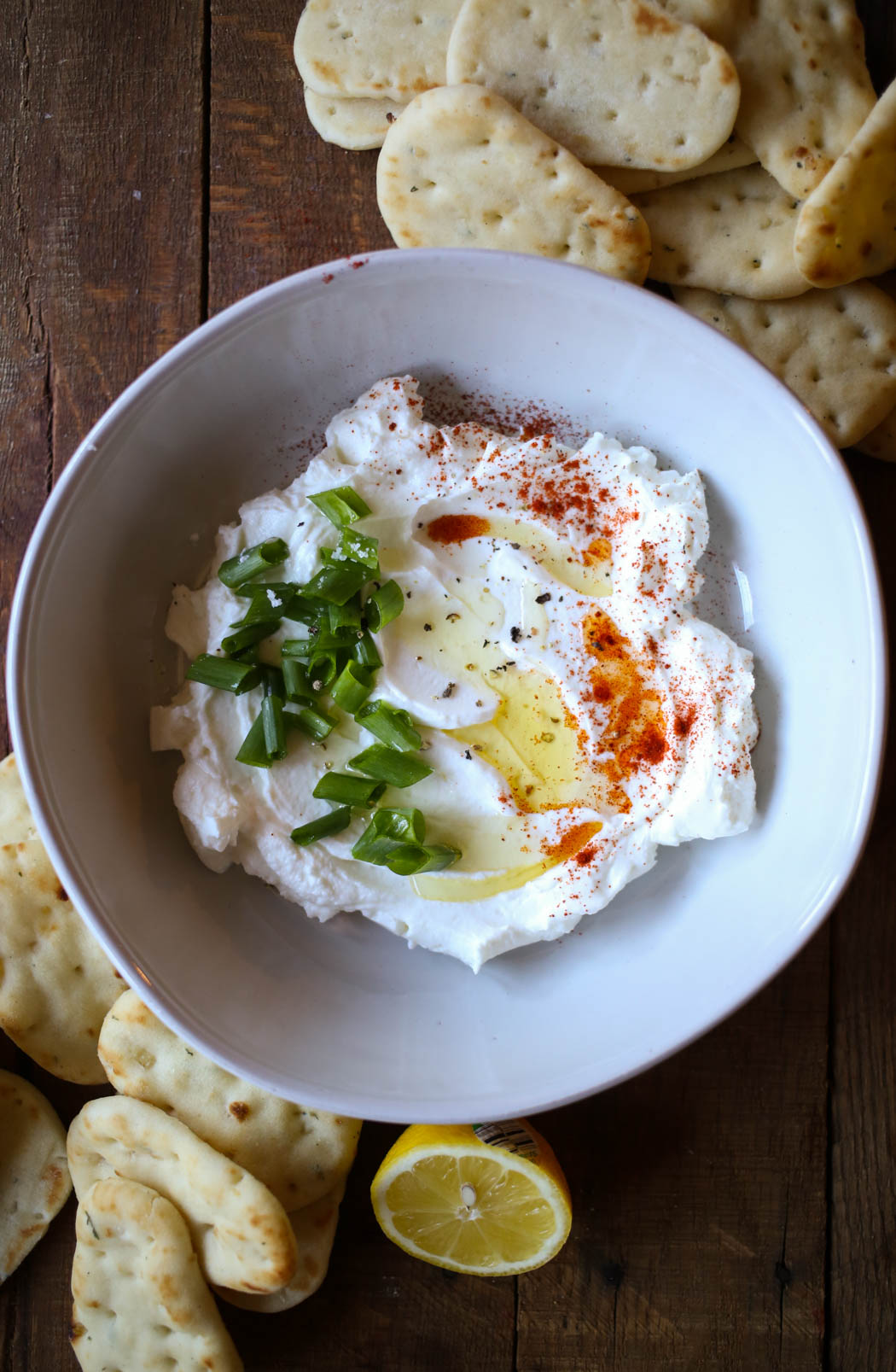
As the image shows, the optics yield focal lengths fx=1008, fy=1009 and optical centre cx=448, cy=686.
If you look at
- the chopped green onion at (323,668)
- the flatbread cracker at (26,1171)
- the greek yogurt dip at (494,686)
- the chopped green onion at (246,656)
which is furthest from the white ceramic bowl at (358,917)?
the flatbread cracker at (26,1171)

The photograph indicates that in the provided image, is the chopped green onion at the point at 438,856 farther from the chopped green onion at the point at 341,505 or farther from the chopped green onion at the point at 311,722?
the chopped green onion at the point at 341,505

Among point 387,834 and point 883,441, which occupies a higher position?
point 883,441

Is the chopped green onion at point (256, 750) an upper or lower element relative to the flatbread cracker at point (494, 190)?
lower

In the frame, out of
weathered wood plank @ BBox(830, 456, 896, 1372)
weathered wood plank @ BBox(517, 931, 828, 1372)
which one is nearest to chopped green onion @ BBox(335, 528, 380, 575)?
weathered wood plank @ BBox(830, 456, 896, 1372)

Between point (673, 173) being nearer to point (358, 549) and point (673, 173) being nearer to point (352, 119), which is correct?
point (352, 119)

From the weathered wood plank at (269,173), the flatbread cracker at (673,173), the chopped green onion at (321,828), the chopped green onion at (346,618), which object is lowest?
the chopped green onion at (321,828)

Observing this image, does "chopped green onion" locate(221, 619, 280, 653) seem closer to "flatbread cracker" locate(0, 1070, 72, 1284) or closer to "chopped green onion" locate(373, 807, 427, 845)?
"chopped green onion" locate(373, 807, 427, 845)

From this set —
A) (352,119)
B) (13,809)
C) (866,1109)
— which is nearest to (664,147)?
(352,119)
